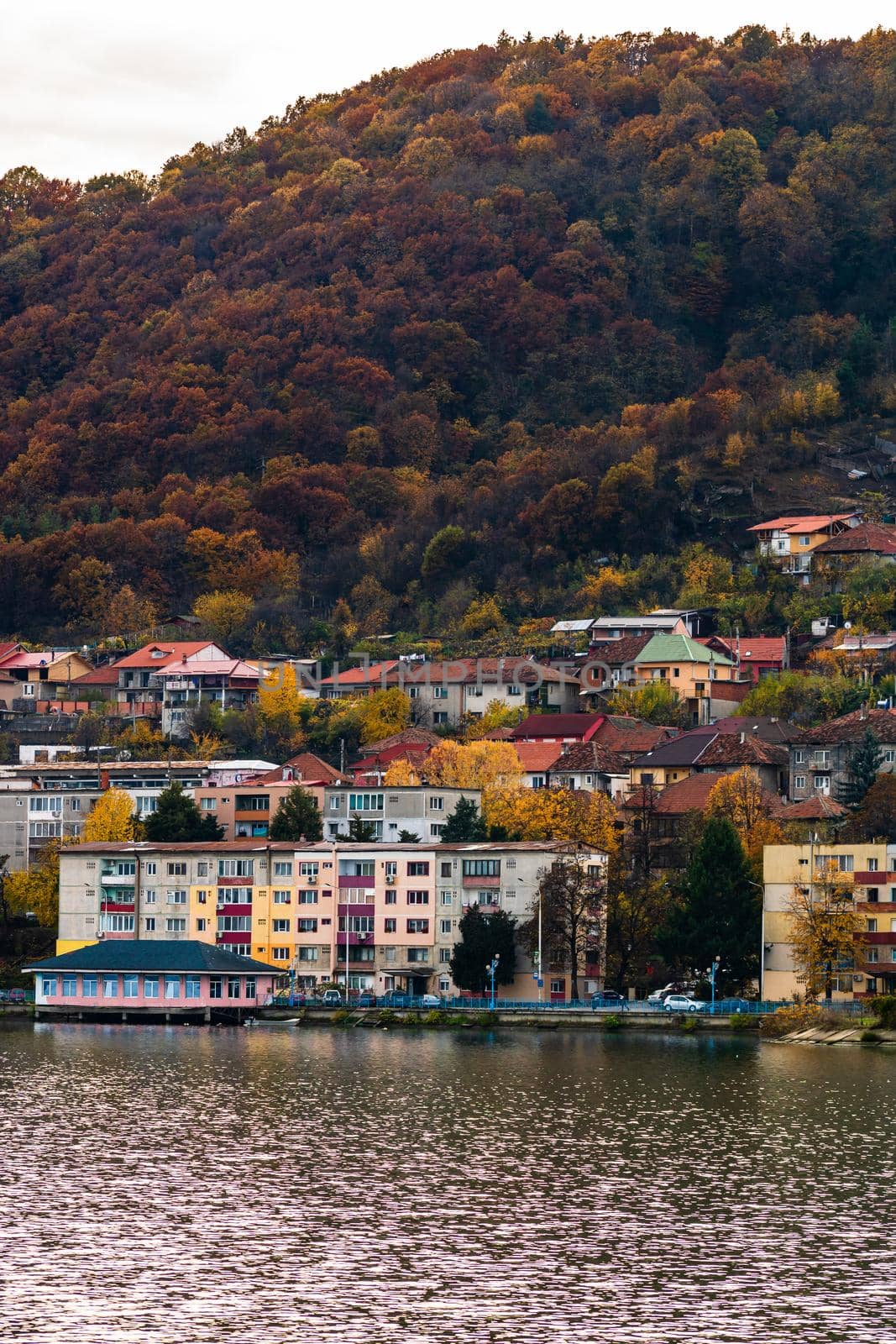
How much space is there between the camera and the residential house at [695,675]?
138 metres

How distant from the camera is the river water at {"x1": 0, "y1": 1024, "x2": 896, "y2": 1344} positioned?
4134 centimetres

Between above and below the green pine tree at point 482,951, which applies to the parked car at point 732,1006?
below

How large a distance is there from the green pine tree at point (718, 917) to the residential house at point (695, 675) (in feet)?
151

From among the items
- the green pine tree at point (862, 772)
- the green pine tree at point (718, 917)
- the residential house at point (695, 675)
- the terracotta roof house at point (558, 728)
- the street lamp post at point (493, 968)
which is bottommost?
the street lamp post at point (493, 968)

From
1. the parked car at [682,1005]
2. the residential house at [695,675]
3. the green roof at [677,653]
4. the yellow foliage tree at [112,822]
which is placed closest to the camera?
the parked car at [682,1005]

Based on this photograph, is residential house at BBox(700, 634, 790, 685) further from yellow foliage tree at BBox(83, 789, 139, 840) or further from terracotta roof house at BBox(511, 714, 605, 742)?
yellow foliage tree at BBox(83, 789, 139, 840)

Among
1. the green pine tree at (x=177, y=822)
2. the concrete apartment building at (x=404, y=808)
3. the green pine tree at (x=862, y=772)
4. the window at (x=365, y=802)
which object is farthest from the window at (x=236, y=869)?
the green pine tree at (x=862, y=772)

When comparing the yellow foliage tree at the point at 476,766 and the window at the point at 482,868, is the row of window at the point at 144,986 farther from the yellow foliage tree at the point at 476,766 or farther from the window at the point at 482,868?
the yellow foliage tree at the point at 476,766

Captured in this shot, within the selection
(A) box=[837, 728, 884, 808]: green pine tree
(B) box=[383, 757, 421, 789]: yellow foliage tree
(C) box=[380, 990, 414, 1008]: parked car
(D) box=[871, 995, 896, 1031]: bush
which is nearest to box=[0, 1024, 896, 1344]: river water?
(D) box=[871, 995, 896, 1031]: bush

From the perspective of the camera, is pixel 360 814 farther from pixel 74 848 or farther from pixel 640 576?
pixel 640 576

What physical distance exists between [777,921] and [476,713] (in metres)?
49.4

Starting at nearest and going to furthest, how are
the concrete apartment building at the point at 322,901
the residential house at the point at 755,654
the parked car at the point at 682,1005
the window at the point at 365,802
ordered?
the parked car at the point at 682,1005
the concrete apartment building at the point at 322,901
the window at the point at 365,802
the residential house at the point at 755,654

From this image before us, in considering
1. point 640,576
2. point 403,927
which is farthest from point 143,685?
point 403,927

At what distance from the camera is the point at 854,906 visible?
92.3m
